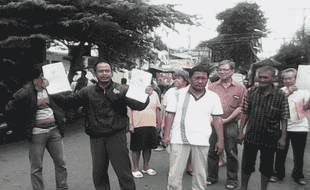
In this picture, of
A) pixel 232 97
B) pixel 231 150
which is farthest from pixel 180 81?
pixel 231 150

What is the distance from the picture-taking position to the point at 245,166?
373 centimetres

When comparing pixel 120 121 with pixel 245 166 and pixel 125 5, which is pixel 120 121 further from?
pixel 125 5

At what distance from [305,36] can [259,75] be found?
36669 mm

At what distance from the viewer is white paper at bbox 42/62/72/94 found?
269cm

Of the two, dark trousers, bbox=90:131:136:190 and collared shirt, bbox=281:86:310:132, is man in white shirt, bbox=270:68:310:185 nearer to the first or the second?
collared shirt, bbox=281:86:310:132

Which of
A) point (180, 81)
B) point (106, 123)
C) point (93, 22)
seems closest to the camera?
point (106, 123)

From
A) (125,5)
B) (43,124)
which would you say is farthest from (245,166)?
(125,5)

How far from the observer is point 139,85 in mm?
2762

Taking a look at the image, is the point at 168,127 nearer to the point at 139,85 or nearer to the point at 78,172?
the point at 139,85

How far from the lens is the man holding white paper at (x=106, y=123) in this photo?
3.04 meters

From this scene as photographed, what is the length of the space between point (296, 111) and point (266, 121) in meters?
1.22

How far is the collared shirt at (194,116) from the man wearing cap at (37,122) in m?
1.66

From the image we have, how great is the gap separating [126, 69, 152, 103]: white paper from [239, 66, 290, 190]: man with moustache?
1747mm

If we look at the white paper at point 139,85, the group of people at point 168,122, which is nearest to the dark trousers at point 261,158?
the group of people at point 168,122
